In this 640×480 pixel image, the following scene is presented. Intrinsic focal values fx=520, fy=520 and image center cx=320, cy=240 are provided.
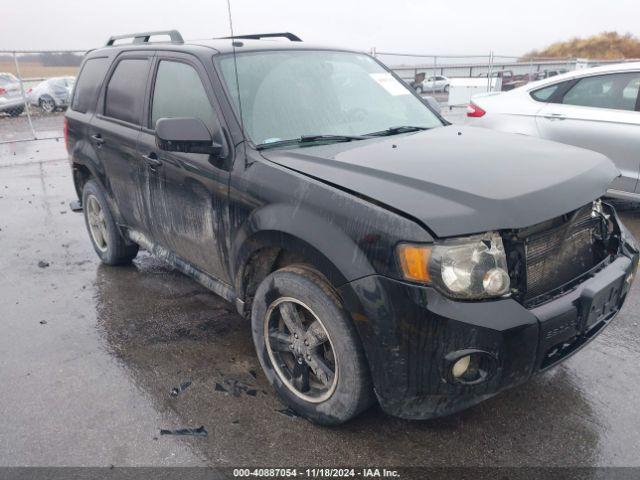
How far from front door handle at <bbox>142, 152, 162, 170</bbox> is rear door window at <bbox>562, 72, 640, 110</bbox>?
4.70 meters

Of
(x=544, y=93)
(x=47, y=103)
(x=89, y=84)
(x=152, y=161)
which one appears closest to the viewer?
(x=152, y=161)

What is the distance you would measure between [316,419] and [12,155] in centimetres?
1117

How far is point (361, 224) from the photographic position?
217 centimetres

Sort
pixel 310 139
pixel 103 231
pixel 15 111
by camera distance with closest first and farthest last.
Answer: pixel 310 139
pixel 103 231
pixel 15 111

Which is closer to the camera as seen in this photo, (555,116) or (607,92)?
(607,92)

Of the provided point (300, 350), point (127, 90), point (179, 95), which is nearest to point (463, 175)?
point (300, 350)

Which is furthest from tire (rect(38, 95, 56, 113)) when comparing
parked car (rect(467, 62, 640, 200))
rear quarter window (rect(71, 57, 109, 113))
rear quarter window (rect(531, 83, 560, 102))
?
rear quarter window (rect(531, 83, 560, 102))

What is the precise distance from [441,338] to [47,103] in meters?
21.2

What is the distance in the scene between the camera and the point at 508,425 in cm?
261

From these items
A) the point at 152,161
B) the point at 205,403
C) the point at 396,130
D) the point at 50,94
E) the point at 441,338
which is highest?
the point at 50,94

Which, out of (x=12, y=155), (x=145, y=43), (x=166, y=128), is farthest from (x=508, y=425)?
(x=12, y=155)

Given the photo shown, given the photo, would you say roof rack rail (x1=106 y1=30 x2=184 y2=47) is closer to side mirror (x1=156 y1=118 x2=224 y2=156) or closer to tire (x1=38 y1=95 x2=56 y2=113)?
side mirror (x1=156 y1=118 x2=224 y2=156)

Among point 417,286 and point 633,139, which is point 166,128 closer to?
point 417,286

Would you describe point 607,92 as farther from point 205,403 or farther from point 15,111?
point 15,111
